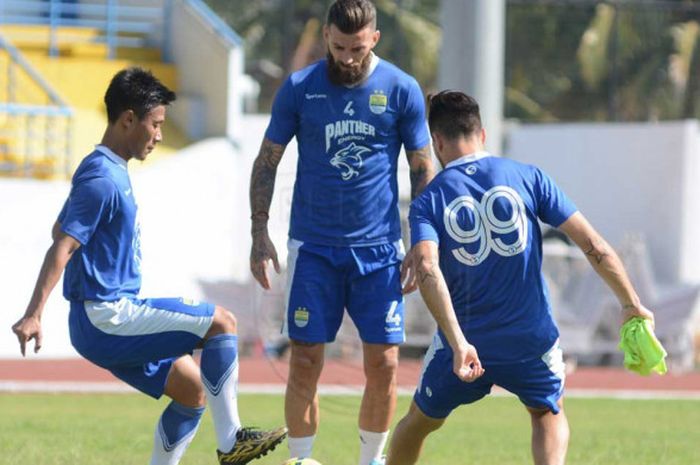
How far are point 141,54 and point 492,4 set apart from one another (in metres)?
9.87

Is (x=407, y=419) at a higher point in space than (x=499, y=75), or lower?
lower

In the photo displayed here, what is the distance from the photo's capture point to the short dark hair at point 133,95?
25.8ft

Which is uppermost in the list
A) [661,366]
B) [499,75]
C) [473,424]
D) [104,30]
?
[104,30]

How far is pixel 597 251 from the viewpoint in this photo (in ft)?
23.1

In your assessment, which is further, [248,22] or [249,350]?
[248,22]

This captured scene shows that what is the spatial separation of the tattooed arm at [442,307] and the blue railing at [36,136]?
698 inches

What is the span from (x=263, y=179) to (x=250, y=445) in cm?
159

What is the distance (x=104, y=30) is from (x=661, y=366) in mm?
22594

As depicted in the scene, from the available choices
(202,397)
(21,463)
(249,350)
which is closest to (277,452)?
(21,463)

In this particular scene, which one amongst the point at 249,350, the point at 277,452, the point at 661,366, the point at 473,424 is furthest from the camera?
the point at 249,350

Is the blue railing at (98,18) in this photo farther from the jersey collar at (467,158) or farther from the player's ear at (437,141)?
the jersey collar at (467,158)

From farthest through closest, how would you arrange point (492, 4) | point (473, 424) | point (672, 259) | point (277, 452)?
point (672, 259), point (492, 4), point (473, 424), point (277, 452)

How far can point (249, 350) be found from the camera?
23.3 metres

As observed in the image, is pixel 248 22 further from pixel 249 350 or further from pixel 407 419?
pixel 407 419
